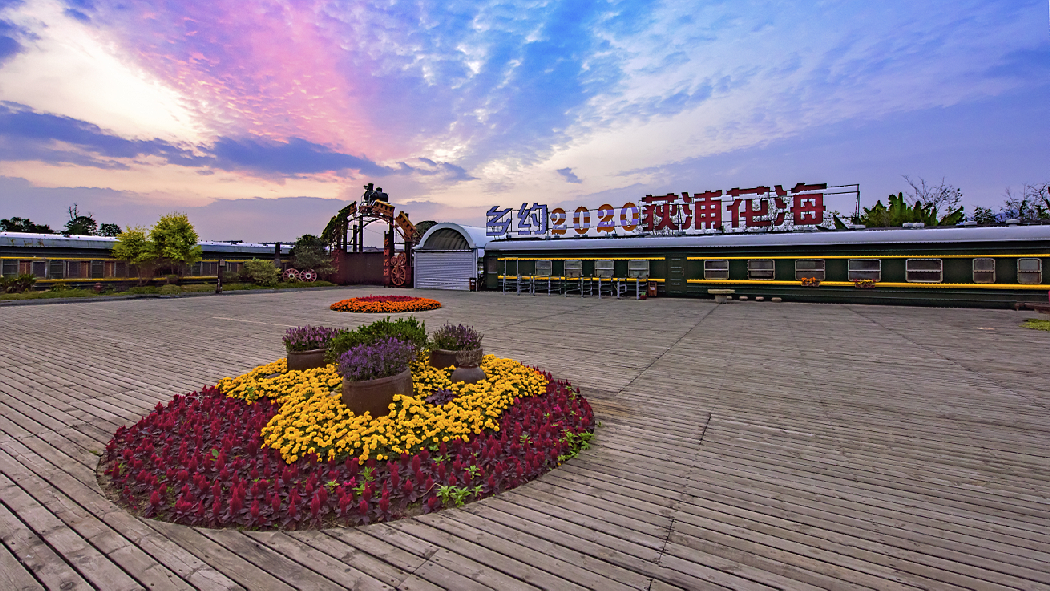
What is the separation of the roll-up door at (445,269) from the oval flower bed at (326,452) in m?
27.4

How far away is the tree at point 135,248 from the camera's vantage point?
30812 mm

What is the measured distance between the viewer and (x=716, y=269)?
26250 millimetres

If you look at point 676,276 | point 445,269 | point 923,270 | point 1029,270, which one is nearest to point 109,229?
point 445,269

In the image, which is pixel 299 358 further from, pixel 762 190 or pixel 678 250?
pixel 762 190

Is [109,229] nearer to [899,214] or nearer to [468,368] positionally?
[468,368]

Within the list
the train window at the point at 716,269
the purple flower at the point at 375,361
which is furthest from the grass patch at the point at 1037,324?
the purple flower at the point at 375,361

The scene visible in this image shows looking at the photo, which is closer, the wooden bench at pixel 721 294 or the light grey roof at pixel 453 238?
the wooden bench at pixel 721 294

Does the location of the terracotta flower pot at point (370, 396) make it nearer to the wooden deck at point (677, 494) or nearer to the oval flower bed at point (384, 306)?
the wooden deck at point (677, 494)

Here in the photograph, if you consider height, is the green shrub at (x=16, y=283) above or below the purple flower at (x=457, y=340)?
above

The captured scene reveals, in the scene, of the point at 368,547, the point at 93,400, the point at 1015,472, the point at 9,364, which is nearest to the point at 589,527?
the point at 368,547

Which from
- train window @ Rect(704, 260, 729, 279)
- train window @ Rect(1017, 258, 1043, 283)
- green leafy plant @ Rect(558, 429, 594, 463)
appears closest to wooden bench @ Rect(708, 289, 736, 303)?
train window @ Rect(704, 260, 729, 279)

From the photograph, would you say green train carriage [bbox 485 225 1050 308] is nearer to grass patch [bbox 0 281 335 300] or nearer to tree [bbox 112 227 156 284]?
grass patch [bbox 0 281 335 300]

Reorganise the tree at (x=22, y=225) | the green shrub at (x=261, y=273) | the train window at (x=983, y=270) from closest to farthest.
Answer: the train window at (x=983, y=270) < the green shrub at (x=261, y=273) < the tree at (x=22, y=225)

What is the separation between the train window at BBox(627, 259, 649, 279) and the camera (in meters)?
28.2
